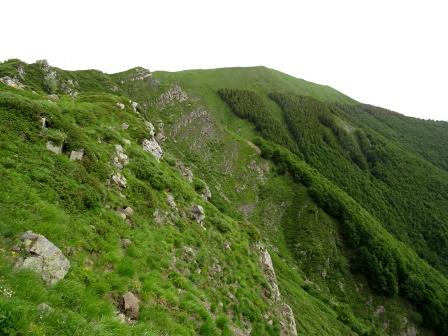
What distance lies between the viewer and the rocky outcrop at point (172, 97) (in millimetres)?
130975

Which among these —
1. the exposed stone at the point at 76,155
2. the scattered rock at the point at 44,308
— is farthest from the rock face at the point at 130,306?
the exposed stone at the point at 76,155

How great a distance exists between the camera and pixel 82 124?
28.2m

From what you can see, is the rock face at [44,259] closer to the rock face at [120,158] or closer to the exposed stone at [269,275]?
the rock face at [120,158]

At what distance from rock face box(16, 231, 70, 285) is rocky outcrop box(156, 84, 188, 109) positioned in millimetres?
120230

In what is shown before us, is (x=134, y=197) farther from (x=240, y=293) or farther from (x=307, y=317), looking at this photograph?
(x=307, y=317)

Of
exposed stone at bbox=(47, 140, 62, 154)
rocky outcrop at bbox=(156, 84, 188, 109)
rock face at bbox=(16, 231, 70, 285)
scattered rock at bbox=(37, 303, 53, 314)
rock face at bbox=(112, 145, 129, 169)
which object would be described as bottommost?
scattered rock at bbox=(37, 303, 53, 314)

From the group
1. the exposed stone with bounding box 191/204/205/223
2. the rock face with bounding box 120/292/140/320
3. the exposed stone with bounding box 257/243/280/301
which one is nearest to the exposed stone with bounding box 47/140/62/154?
the rock face with bounding box 120/292/140/320

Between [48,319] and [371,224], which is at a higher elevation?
[48,319]

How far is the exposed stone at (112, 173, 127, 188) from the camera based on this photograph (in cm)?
2119

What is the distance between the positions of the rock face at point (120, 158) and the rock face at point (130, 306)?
1212 centimetres

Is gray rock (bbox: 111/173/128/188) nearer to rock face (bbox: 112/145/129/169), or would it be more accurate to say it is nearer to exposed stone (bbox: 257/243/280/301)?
rock face (bbox: 112/145/129/169)

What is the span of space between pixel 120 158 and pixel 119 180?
4008 mm

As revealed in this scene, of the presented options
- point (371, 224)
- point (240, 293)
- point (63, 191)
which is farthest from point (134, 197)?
point (371, 224)

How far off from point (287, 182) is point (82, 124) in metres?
73.7
